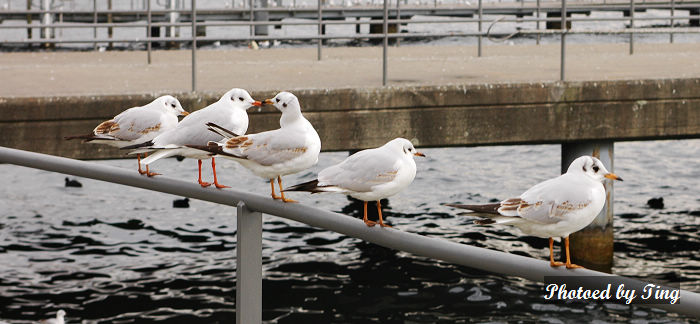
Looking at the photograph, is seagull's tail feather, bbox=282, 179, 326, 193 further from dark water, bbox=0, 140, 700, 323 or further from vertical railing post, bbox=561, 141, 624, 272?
vertical railing post, bbox=561, 141, 624, 272

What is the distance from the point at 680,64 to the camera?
14.7 metres

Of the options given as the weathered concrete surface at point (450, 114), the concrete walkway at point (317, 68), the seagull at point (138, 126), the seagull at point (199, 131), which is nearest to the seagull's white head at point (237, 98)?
the seagull at point (199, 131)

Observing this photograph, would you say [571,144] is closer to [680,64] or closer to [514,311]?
[514,311]

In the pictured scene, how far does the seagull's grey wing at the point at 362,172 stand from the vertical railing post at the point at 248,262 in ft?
2.57

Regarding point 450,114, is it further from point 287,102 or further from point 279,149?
point 279,149

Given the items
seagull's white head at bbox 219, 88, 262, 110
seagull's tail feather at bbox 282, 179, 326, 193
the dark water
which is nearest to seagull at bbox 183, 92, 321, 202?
seagull's tail feather at bbox 282, 179, 326, 193

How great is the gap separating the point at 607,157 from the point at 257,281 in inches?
383

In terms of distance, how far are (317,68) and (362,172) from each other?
11247 mm

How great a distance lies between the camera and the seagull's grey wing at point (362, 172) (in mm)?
4039

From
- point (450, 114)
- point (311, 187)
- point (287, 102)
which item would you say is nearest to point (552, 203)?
point (311, 187)

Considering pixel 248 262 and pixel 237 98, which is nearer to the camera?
pixel 248 262

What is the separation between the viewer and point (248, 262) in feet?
10.6

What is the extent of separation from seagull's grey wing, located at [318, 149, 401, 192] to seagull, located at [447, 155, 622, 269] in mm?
534

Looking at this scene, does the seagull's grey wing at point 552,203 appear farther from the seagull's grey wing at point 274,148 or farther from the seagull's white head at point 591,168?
the seagull's grey wing at point 274,148
